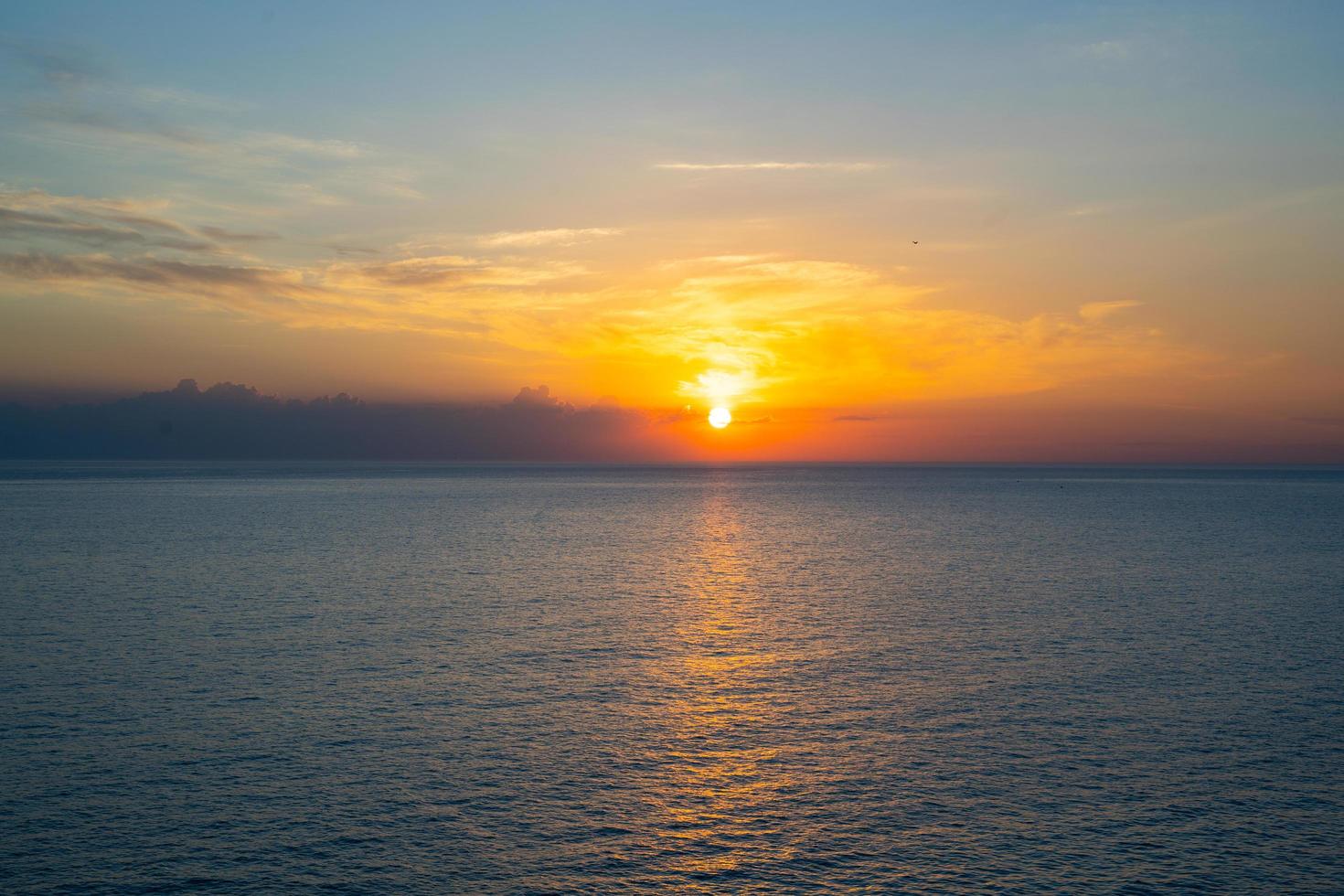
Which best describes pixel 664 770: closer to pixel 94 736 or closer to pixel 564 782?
pixel 564 782

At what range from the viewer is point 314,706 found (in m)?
35.2

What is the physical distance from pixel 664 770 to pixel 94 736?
1874 centimetres

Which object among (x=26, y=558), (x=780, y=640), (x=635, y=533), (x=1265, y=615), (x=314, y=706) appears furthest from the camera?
(x=635, y=533)

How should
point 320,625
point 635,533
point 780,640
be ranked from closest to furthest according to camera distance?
1. point 780,640
2. point 320,625
3. point 635,533

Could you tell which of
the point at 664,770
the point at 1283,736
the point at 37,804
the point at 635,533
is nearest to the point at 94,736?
the point at 37,804

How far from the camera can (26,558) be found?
8300 cm

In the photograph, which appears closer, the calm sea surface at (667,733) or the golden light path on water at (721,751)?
the calm sea surface at (667,733)

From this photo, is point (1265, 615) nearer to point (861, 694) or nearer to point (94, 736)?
point (861, 694)

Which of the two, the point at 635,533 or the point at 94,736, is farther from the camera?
the point at 635,533

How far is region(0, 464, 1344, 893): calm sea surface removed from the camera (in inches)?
888

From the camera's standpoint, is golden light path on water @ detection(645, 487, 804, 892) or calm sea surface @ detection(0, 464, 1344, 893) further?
golden light path on water @ detection(645, 487, 804, 892)

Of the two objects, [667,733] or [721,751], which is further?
[667,733]

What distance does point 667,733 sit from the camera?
32219 millimetres

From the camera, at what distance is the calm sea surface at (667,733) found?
2256cm
